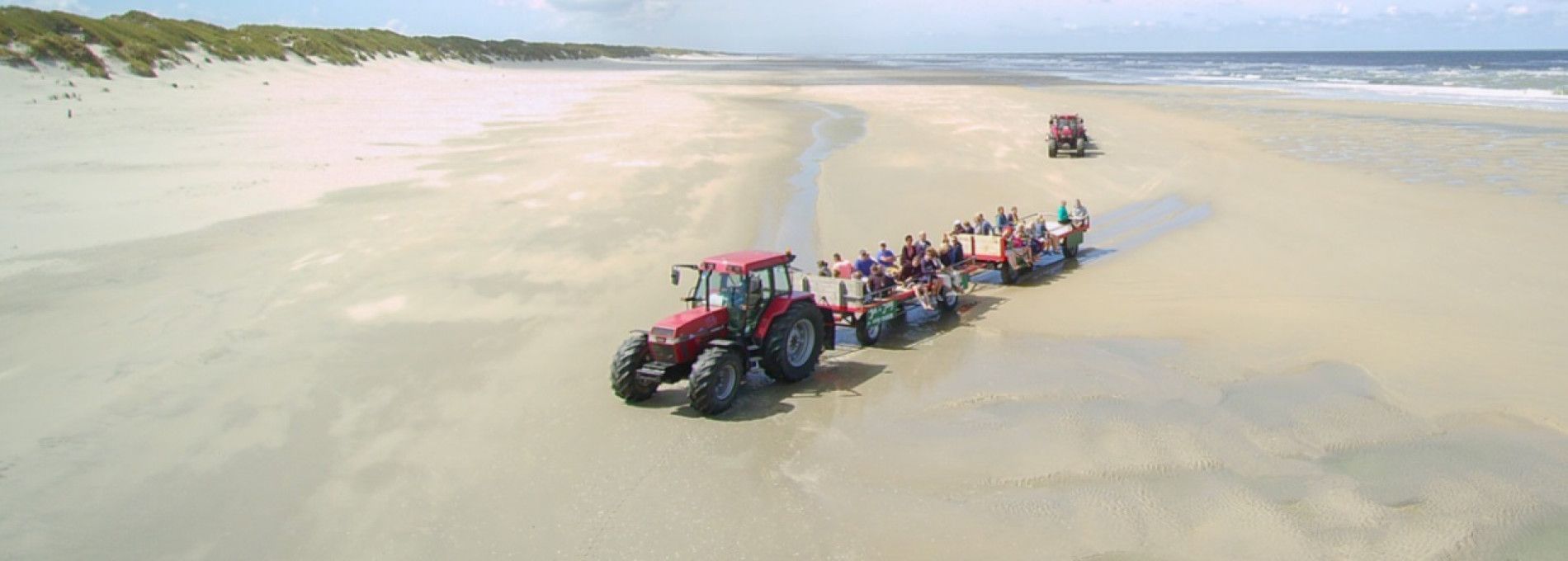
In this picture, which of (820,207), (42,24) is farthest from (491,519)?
(42,24)

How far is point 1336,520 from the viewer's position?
736cm

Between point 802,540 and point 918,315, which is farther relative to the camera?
point 918,315

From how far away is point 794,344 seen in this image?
10.9m

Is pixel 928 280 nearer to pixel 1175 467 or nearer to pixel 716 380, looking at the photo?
pixel 716 380

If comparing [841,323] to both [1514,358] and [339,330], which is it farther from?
[1514,358]

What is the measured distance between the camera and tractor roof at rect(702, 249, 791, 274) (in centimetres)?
1033

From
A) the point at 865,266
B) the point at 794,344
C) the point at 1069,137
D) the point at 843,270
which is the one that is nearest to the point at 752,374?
the point at 794,344

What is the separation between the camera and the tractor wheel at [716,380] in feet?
31.0

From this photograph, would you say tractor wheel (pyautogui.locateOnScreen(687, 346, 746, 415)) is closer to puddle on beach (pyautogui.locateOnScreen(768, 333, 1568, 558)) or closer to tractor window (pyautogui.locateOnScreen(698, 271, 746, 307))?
tractor window (pyautogui.locateOnScreen(698, 271, 746, 307))

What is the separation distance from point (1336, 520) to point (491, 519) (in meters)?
6.24

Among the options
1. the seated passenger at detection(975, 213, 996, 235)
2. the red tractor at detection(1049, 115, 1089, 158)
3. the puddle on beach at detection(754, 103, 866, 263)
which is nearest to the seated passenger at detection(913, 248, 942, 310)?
the seated passenger at detection(975, 213, 996, 235)

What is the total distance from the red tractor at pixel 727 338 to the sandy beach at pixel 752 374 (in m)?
0.28

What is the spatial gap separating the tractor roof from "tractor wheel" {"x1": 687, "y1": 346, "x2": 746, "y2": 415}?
2.85 feet

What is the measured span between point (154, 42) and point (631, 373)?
4184 centimetres
